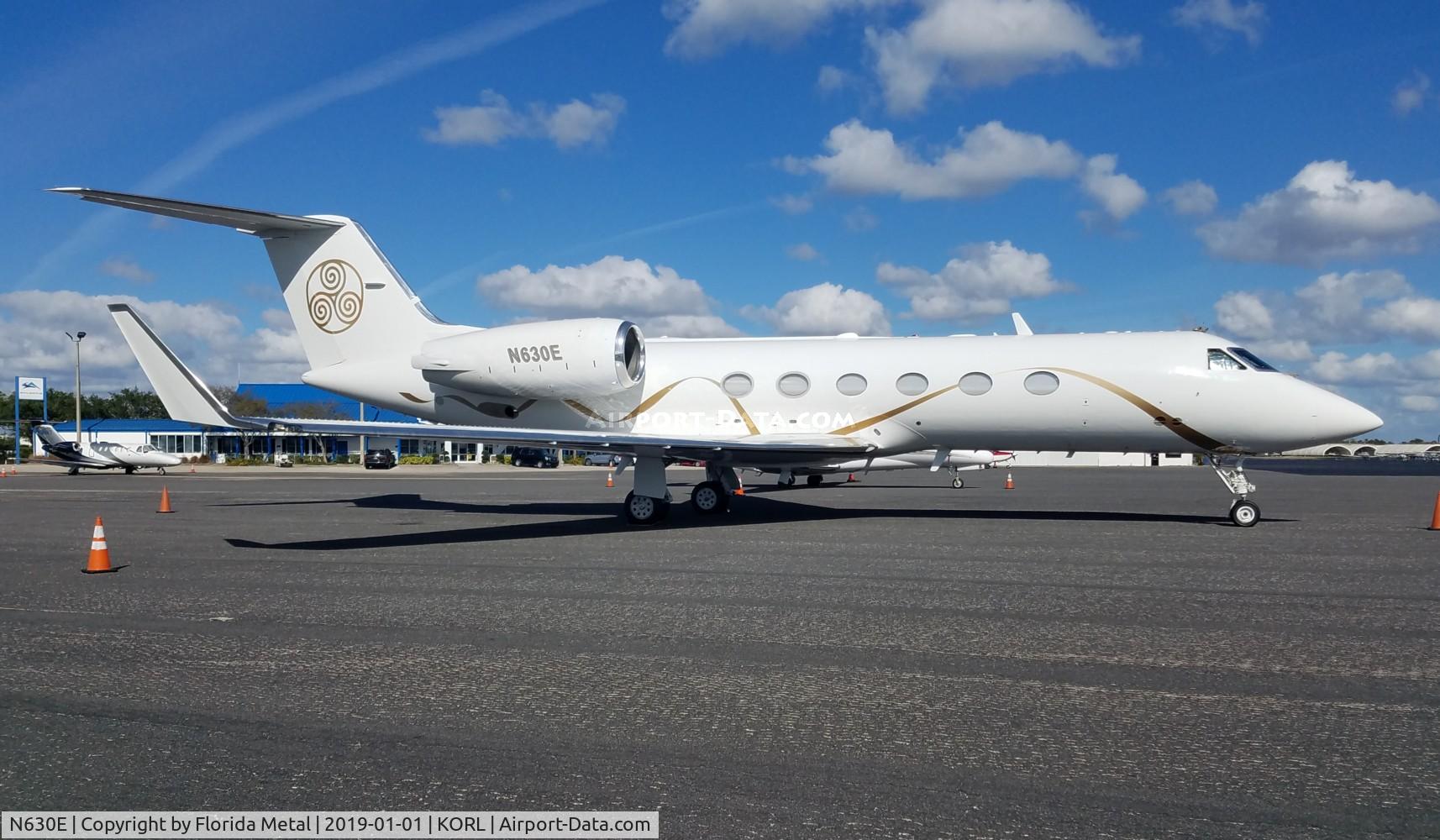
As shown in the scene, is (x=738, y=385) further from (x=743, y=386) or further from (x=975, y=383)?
(x=975, y=383)

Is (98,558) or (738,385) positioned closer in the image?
(98,558)

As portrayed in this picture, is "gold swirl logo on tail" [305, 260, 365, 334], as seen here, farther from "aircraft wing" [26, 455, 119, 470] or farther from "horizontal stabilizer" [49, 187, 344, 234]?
"aircraft wing" [26, 455, 119, 470]

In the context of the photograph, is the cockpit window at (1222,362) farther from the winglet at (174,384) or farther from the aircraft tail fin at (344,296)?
the winglet at (174,384)

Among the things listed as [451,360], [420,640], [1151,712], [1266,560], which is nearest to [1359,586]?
[1266,560]

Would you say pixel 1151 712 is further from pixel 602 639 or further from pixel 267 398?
pixel 267 398

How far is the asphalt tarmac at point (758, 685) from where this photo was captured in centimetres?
407

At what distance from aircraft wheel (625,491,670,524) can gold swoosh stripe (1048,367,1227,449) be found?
6.80 m

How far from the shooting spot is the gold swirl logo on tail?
17.6m

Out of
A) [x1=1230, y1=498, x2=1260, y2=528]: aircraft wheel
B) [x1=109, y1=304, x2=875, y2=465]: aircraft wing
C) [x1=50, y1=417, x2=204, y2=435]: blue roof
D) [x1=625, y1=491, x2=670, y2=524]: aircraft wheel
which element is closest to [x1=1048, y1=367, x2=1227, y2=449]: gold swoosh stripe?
[x1=1230, y1=498, x2=1260, y2=528]: aircraft wheel

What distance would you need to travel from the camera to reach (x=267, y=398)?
8088cm

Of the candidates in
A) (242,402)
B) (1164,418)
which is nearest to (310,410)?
(242,402)

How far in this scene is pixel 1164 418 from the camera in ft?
50.8

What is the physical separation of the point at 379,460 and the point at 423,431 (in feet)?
161

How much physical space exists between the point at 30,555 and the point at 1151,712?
12667 millimetres
